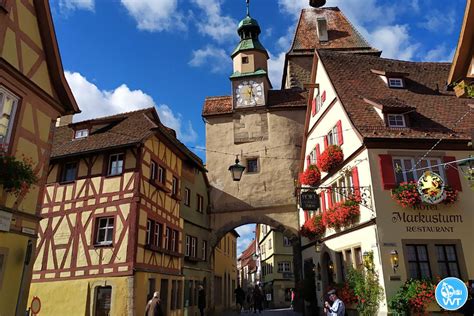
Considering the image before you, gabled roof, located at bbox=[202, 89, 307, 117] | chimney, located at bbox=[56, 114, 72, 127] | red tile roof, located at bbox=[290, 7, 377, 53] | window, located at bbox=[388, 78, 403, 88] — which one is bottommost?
window, located at bbox=[388, 78, 403, 88]

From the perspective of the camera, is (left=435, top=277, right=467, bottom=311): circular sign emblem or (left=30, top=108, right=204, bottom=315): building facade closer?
(left=435, top=277, right=467, bottom=311): circular sign emblem

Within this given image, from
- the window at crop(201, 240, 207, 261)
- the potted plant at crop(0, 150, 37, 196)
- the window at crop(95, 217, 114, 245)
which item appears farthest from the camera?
the window at crop(201, 240, 207, 261)

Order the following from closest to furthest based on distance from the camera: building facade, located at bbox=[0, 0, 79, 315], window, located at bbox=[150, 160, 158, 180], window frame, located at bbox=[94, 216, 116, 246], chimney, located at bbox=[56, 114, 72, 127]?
building facade, located at bbox=[0, 0, 79, 315] → window frame, located at bbox=[94, 216, 116, 246] → window, located at bbox=[150, 160, 158, 180] → chimney, located at bbox=[56, 114, 72, 127]

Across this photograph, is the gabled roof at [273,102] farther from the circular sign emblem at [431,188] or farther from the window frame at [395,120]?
the circular sign emblem at [431,188]

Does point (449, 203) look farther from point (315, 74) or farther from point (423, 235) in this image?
point (315, 74)

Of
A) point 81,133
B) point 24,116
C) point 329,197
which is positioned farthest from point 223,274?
point 24,116

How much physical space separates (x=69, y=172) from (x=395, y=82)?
1492 centimetres

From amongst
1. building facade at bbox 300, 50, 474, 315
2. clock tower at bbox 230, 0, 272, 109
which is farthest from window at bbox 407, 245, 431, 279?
clock tower at bbox 230, 0, 272, 109

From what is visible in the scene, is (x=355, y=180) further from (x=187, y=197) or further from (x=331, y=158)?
(x=187, y=197)

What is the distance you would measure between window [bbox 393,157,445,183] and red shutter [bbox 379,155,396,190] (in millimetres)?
218

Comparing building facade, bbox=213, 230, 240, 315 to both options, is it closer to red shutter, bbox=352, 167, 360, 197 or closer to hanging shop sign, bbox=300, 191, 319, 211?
hanging shop sign, bbox=300, 191, 319, 211

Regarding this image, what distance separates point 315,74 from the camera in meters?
21.5

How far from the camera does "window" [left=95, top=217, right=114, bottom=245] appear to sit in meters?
15.9

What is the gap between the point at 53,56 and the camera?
36.3 ft
